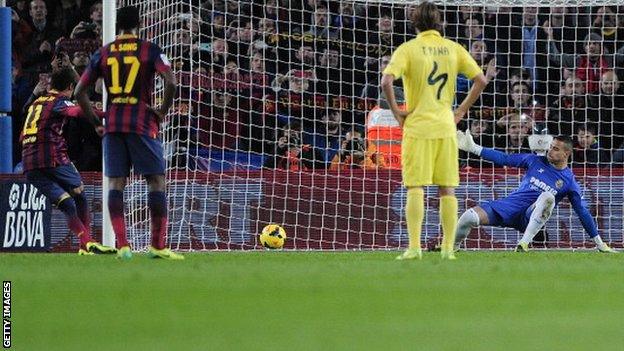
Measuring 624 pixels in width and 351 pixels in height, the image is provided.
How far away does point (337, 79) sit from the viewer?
19.0 metres

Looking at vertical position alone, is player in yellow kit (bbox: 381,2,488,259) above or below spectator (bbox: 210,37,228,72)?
below

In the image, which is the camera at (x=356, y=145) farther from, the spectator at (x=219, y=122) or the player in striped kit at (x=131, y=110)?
the player in striped kit at (x=131, y=110)

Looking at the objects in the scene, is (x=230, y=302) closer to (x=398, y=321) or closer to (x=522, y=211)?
(x=398, y=321)

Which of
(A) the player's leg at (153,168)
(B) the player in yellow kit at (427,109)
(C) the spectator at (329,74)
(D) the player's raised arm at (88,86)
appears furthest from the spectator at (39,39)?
(B) the player in yellow kit at (427,109)

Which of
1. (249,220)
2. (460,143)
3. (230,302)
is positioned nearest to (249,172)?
(249,220)

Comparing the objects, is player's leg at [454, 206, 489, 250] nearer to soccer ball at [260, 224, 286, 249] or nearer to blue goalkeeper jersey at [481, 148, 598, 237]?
blue goalkeeper jersey at [481, 148, 598, 237]

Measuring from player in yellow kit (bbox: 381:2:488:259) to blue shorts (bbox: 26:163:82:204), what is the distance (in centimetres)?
430

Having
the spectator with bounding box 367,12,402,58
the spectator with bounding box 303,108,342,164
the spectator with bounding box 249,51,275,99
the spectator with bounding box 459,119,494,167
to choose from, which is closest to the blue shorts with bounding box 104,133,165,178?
the spectator with bounding box 303,108,342,164

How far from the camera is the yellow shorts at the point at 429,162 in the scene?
11422 mm

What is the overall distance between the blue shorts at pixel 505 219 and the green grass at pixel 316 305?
410 centimetres

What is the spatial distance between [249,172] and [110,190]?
561 cm

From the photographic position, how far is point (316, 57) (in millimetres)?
18953

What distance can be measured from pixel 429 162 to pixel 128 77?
242cm

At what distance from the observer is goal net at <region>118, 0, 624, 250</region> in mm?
17328
